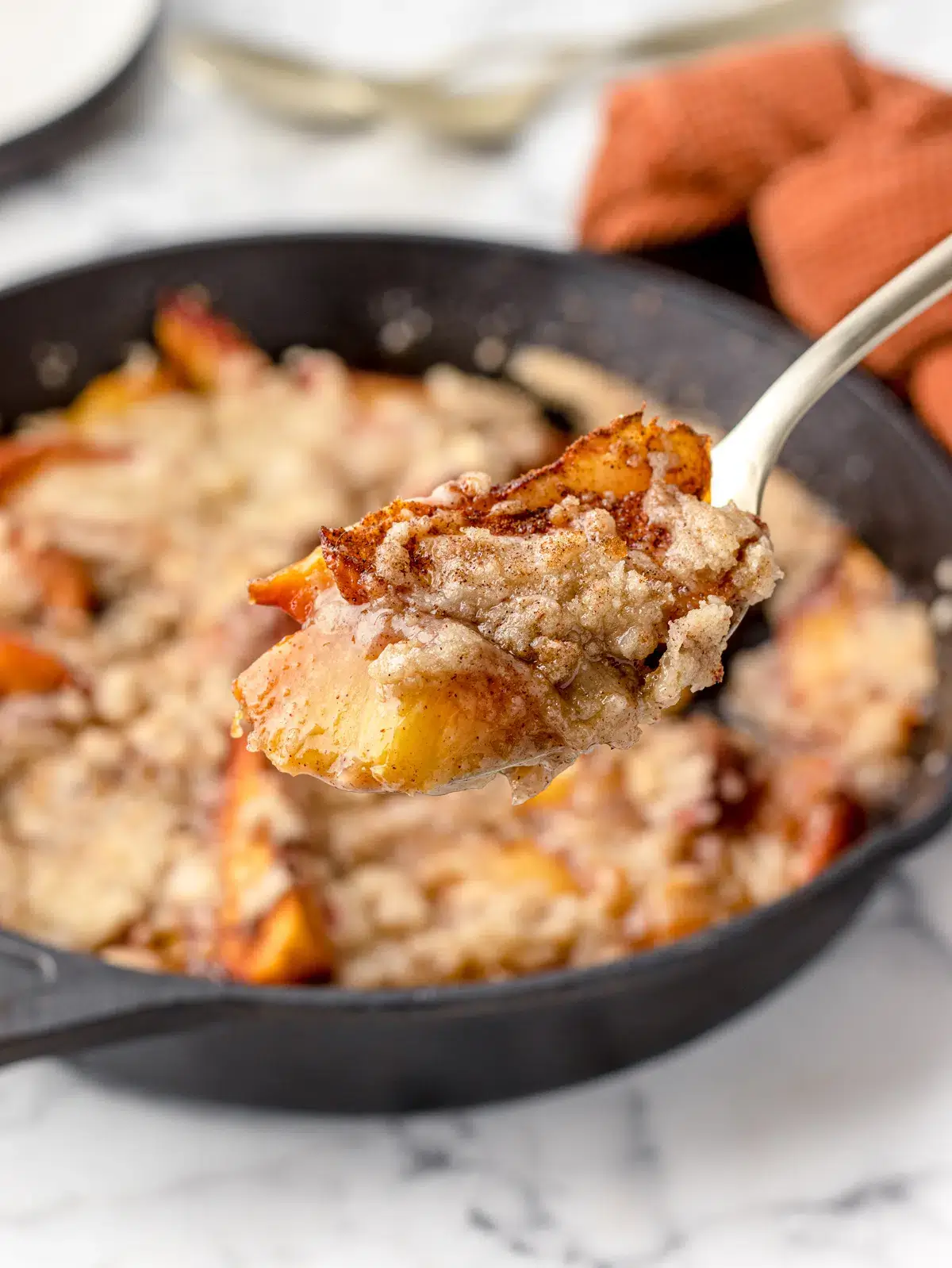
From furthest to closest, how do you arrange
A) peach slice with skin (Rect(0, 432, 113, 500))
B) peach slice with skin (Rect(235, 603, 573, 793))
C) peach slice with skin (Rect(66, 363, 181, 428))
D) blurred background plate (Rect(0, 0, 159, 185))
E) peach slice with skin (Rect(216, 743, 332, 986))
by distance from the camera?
blurred background plate (Rect(0, 0, 159, 185)) → peach slice with skin (Rect(66, 363, 181, 428)) → peach slice with skin (Rect(0, 432, 113, 500)) → peach slice with skin (Rect(216, 743, 332, 986)) → peach slice with skin (Rect(235, 603, 573, 793))

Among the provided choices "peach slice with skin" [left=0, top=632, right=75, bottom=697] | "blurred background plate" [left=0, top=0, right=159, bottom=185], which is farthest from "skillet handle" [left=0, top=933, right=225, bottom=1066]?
"blurred background plate" [left=0, top=0, right=159, bottom=185]

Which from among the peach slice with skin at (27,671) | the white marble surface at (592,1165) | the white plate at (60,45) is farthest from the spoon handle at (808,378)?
the white plate at (60,45)

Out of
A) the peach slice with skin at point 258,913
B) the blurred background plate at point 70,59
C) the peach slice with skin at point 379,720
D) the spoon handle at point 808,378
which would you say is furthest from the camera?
the blurred background plate at point 70,59

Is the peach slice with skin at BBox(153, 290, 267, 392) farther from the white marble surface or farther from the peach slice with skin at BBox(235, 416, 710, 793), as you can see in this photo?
the peach slice with skin at BBox(235, 416, 710, 793)

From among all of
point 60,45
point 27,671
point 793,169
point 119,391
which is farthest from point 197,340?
point 60,45

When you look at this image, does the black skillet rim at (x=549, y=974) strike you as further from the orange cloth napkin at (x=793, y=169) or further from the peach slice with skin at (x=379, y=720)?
the orange cloth napkin at (x=793, y=169)
